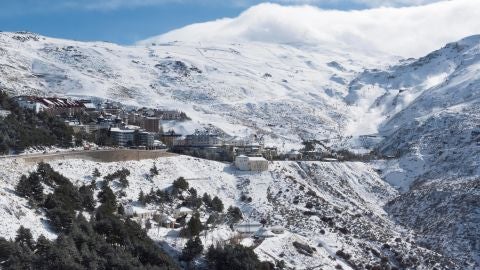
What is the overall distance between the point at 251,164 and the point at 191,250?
33939mm

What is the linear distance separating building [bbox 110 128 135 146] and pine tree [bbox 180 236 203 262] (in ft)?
144

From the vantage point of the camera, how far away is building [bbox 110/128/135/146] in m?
91.8

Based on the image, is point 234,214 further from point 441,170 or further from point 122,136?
point 441,170

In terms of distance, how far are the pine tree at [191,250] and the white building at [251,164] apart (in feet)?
108

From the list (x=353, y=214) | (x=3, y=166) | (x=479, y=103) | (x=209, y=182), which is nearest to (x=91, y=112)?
(x=209, y=182)

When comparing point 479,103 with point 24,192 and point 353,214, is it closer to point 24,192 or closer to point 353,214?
point 353,214

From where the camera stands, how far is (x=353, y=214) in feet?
251

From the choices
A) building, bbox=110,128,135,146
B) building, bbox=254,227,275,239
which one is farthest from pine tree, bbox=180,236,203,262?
building, bbox=110,128,135,146

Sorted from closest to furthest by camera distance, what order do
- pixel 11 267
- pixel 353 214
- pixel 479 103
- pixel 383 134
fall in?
pixel 11 267
pixel 353 214
pixel 479 103
pixel 383 134

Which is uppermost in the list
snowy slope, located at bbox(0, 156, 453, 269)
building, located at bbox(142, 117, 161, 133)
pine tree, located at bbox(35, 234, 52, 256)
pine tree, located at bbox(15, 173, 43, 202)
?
building, located at bbox(142, 117, 161, 133)

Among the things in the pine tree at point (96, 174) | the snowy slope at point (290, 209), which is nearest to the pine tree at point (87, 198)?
the snowy slope at point (290, 209)

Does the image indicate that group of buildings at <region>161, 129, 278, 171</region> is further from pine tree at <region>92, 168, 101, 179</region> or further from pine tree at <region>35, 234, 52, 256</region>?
pine tree at <region>35, 234, 52, 256</region>

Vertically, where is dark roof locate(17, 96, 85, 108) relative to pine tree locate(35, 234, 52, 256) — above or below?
above

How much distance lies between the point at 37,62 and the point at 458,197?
464 feet
